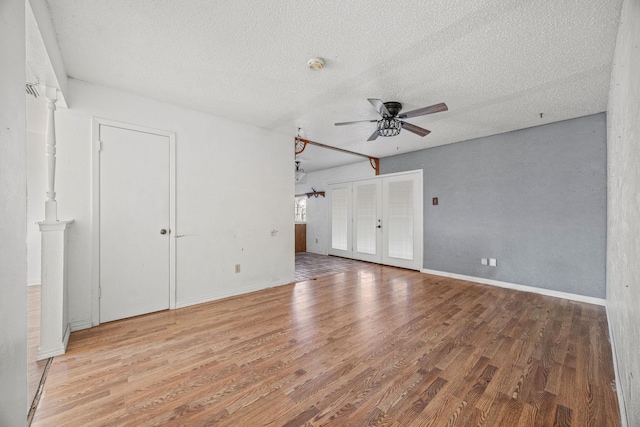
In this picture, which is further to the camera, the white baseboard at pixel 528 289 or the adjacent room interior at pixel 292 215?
the white baseboard at pixel 528 289

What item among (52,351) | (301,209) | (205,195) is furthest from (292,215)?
(301,209)

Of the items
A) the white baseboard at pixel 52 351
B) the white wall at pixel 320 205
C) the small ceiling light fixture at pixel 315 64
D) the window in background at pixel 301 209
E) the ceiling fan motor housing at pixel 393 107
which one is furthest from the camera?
the window in background at pixel 301 209

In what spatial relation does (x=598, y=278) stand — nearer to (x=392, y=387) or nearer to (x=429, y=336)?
(x=429, y=336)

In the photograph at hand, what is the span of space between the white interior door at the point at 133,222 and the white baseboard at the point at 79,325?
116mm

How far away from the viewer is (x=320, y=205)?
766 cm

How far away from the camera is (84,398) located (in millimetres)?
1674

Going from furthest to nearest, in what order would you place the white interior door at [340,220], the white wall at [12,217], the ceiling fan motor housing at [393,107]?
1. the white interior door at [340,220]
2. the ceiling fan motor housing at [393,107]
3. the white wall at [12,217]

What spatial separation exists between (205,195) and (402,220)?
393 centimetres

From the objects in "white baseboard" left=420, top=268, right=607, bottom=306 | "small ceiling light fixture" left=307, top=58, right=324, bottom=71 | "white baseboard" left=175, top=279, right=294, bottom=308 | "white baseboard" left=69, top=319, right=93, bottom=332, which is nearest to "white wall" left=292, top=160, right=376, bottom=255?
"white baseboard" left=420, top=268, right=607, bottom=306

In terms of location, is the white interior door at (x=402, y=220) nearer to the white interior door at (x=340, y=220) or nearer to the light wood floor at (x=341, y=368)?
the white interior door at (x=340, y=220)

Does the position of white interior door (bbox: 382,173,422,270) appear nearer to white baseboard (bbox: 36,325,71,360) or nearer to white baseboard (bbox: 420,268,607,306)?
white baseboard (bbox: 420,268,607,306)

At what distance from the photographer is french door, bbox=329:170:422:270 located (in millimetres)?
5457

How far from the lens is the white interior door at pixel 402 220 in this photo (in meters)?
5.38

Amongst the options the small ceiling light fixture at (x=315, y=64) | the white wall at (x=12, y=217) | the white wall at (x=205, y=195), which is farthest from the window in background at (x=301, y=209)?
the white wall at (x=12, y=217)
